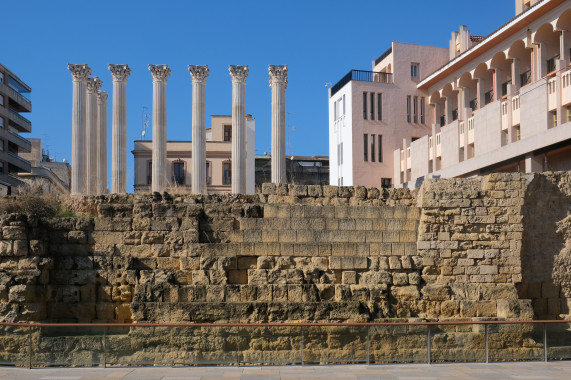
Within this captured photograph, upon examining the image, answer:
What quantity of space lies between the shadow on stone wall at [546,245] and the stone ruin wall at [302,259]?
3cm

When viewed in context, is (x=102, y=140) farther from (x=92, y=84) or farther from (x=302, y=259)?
(x=302, y=259)

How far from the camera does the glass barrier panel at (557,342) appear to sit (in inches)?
499

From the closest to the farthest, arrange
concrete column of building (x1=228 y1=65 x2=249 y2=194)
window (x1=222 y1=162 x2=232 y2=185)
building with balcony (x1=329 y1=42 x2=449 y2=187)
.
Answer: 1. concrete column of building (x1=228 y1=65 x2=249 y2=194)
2. building with balcony (x1=329 y1=42 x2=449 y2=187)
3. window (x1=222 y1=162 x2=232 y2=185)

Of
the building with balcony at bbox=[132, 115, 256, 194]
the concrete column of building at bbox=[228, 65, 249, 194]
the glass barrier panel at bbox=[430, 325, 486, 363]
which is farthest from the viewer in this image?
the building with balcony at bbox=[132, 115, 256, 194]

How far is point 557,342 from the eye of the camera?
1272cm

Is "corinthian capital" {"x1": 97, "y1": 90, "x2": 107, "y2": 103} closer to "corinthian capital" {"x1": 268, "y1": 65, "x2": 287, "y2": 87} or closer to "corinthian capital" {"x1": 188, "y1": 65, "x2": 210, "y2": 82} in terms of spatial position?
"corinthian capital" {"x1": 188, "y1": 65, "x2": 210, "y2": 82}

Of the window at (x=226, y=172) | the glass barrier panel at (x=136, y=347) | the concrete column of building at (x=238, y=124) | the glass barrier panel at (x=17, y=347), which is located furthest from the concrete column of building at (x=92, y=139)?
the glass barrier panel at (x=136, y=347)

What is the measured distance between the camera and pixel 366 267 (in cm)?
1650

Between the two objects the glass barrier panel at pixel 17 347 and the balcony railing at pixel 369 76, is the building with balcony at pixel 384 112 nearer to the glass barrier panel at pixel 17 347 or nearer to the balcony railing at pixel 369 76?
the balcony railing at pixel 369 76

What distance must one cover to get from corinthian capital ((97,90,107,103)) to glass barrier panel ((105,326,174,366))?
2788 centimetres

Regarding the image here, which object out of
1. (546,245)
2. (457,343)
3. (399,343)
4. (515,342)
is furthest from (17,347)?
(546,245)

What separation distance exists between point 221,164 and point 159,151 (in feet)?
62.0

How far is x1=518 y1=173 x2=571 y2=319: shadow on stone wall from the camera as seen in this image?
17469 mm

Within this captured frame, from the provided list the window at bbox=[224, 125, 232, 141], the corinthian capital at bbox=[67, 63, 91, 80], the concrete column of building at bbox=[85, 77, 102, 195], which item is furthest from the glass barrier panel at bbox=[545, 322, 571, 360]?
the window at bbox=[224, 125, 232, 141]
